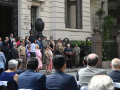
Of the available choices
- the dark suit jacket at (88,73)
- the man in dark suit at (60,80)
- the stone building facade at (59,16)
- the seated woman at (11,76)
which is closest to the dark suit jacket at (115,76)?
the dark suit jacket at (88,73)

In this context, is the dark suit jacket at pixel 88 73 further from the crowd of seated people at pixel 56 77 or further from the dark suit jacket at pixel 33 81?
the dark suit jacket at pixel 33 81

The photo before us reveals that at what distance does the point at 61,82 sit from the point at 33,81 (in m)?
0.68

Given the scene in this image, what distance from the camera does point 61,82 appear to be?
18.7 feet

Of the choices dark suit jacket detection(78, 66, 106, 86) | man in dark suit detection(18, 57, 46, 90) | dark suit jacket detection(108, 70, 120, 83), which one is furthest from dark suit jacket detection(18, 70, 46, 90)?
dark suit jacket detection(108, 70, 120, 83)

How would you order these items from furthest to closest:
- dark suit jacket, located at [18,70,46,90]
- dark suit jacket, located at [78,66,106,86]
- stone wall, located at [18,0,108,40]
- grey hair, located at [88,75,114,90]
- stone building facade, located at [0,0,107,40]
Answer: stone building facade, located at [0,0,107,40], stone wall, located at [18,0,108,40], dark suit jacket, located at [78,66,106,86], dark suit jacket, located at [18,70,46,90], grey hair, located at [88,75,114,90]

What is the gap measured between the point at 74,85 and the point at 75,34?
81.0ft

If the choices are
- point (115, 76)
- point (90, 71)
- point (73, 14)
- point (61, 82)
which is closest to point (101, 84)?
point (61, 82)

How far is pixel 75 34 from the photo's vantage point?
99.5 feet

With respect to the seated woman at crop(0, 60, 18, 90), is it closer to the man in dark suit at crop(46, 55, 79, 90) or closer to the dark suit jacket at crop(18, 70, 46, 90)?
the dark suit jacket at crop(18, 70, 46, 90)

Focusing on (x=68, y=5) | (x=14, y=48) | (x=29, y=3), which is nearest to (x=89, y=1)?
(x=68, y=5)

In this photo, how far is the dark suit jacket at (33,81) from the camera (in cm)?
607

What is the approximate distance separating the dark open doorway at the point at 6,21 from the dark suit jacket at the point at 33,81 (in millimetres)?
19987

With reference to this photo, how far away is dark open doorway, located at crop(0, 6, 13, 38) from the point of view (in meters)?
26.0

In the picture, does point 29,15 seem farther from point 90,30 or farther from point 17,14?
point 90,30
